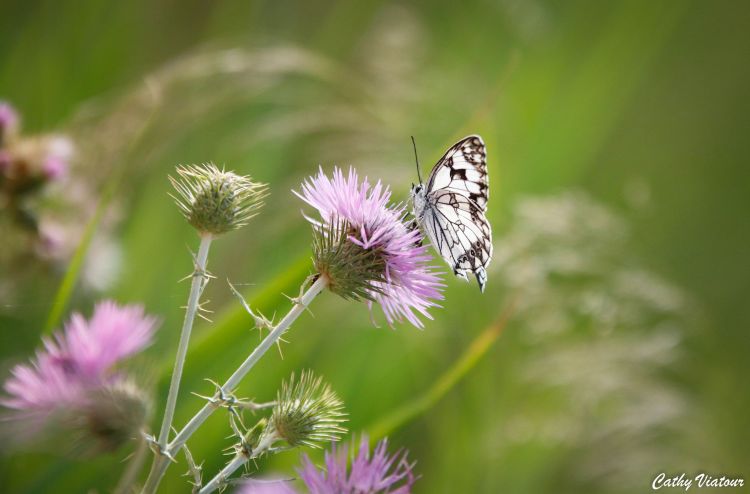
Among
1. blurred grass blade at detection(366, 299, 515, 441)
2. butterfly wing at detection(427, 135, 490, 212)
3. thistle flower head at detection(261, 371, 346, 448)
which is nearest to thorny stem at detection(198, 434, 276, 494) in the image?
thistle flower head at detection(261, 371, 346, 448)

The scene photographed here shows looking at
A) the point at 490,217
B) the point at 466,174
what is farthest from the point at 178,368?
the point at 490,217

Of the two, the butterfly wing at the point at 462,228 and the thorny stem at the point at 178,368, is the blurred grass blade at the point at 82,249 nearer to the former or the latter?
the thorny stem at the point at 178,368

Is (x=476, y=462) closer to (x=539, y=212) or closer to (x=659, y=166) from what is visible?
(x=539, y=212)

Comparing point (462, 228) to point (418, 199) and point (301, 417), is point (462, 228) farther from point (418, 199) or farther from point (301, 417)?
point (301, 417)

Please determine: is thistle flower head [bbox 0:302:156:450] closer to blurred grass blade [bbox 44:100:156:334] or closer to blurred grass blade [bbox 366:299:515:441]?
blurred grass blade [bbox 44:100:156:334]

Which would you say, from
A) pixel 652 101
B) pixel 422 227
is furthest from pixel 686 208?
pixel 422 227
